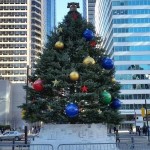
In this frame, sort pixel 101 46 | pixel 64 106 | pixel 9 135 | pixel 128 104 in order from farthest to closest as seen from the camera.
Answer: pixel 128 104
pixel 9 135
pixel 101 46
pixel 64 106

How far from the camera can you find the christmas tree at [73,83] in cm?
2175

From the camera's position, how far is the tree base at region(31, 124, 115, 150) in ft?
71.9

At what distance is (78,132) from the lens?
72.2 feet

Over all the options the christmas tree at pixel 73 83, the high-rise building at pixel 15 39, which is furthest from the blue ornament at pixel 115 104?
the high-rise building at pixel 15 39

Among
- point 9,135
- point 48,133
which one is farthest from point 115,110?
point 9,135

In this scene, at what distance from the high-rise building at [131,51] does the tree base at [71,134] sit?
262ft

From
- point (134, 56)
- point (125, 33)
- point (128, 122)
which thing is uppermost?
point (125, 33)

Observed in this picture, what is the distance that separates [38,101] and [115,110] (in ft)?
15.4

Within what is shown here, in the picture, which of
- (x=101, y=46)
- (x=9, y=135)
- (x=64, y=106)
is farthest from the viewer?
(x=9, y=135)

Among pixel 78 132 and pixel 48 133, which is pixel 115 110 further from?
pixel 48 133

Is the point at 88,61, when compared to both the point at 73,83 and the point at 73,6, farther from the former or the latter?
the point at 73,6

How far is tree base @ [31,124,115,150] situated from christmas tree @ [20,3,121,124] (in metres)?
0.40

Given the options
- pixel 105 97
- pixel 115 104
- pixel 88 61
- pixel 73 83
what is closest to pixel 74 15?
pixel 88 61

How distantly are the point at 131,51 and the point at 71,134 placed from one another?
279 feet
